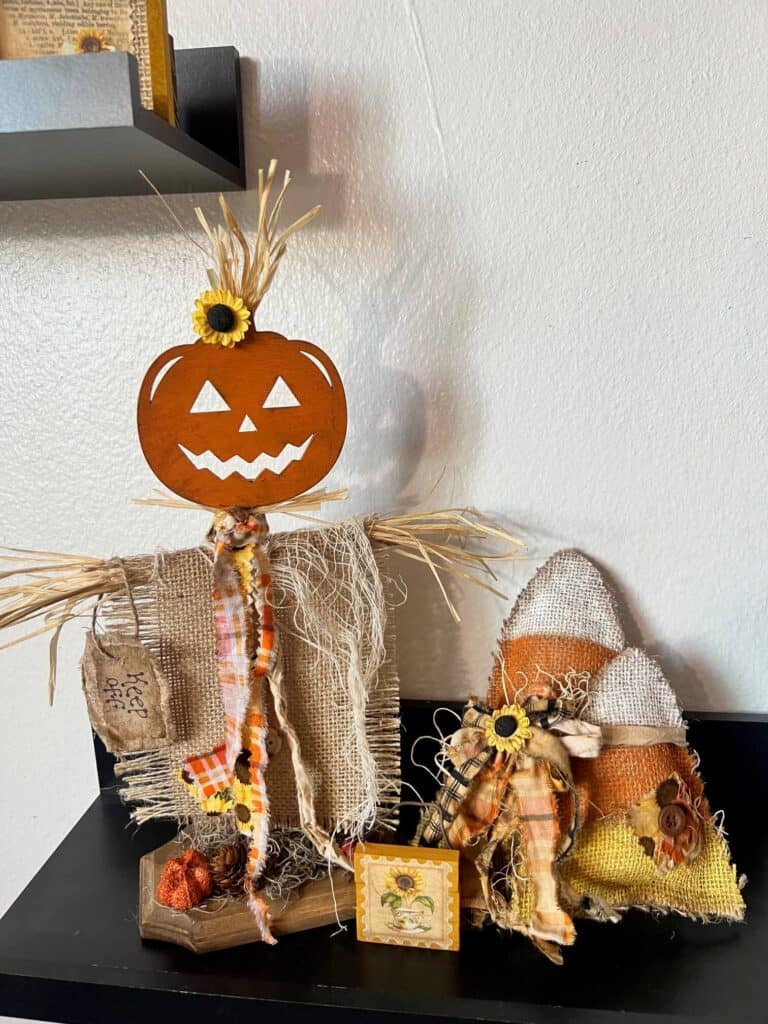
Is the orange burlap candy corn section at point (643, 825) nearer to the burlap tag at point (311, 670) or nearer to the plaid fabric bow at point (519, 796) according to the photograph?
the plaid fabric bow at point (519, 796)

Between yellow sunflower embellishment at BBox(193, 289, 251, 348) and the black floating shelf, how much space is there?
0.10 meters

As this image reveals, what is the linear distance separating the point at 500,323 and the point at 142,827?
A: 1.83 feet

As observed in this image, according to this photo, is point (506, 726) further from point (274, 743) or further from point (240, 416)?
point (240, 416)

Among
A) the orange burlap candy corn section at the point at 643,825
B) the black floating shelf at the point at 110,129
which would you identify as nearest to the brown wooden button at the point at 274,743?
the orange burlap candy corn section at the point at 643,825

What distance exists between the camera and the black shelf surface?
0.53 metres

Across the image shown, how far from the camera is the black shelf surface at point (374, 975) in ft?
1.75

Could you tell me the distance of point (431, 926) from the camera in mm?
581

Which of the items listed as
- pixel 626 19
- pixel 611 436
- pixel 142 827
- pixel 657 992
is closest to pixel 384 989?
pixel 657 992

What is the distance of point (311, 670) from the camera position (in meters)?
0.61

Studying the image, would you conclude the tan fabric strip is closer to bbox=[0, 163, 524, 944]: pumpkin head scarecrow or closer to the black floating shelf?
bbox=[0, 163, 524, 944]: pumpkin head scarecrow

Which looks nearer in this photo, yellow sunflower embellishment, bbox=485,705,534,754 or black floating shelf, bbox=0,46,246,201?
black floating shelf, bbox=0,46,246,201

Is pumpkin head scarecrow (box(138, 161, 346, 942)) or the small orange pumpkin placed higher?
pumpkin head scarecrow (box(138, 161, 346, 942))

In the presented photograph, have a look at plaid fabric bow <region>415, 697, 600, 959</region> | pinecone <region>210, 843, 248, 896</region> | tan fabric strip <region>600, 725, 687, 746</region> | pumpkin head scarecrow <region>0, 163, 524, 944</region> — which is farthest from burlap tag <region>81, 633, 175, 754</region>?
tan fabric strip <region>600, 725, 687, 746</region>

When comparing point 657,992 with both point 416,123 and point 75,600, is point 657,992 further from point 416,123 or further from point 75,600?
point 416,123
